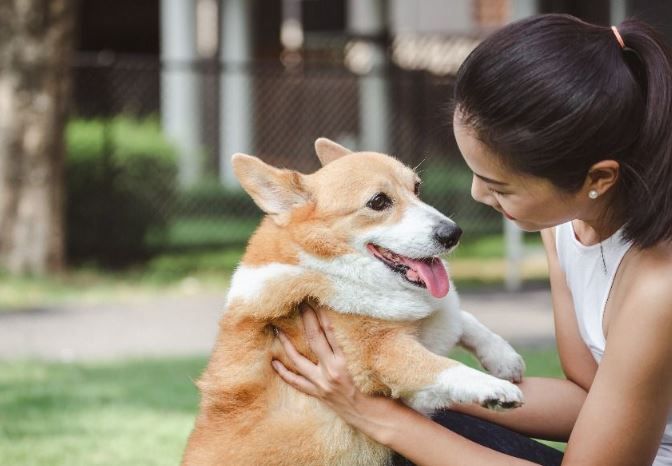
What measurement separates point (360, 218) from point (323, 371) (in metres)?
0.51

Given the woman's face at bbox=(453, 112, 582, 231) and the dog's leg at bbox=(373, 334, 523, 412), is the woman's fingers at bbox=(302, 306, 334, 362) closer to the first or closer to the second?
the dog's leg at bbox=(373, 334, 523, 412)

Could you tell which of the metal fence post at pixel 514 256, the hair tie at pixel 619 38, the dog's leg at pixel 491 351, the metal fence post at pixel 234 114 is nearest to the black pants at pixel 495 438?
the dog's leg at pixel 491 351

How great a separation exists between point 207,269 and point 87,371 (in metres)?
3.57

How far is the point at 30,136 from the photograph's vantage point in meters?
8.59

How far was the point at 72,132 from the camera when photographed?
9320 mm

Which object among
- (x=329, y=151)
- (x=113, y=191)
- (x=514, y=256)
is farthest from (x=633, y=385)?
(x=113, y=191)

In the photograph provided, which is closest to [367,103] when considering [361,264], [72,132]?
[72,132]

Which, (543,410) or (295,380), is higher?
(295,380)

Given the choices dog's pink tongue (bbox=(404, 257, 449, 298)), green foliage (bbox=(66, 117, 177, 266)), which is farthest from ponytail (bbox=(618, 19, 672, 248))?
green foliage (bbox=(66, 117, 177, 266))

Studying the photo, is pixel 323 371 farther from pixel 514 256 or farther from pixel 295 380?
pixel 514 256

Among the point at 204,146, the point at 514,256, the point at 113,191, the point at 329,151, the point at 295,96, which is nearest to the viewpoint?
the point at 329,151

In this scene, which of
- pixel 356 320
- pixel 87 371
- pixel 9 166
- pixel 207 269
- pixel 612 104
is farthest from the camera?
pixel 207 269

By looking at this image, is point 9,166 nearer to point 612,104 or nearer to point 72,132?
point 72,132

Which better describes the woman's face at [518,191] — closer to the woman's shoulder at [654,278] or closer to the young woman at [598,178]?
the young woman at [598,178]
